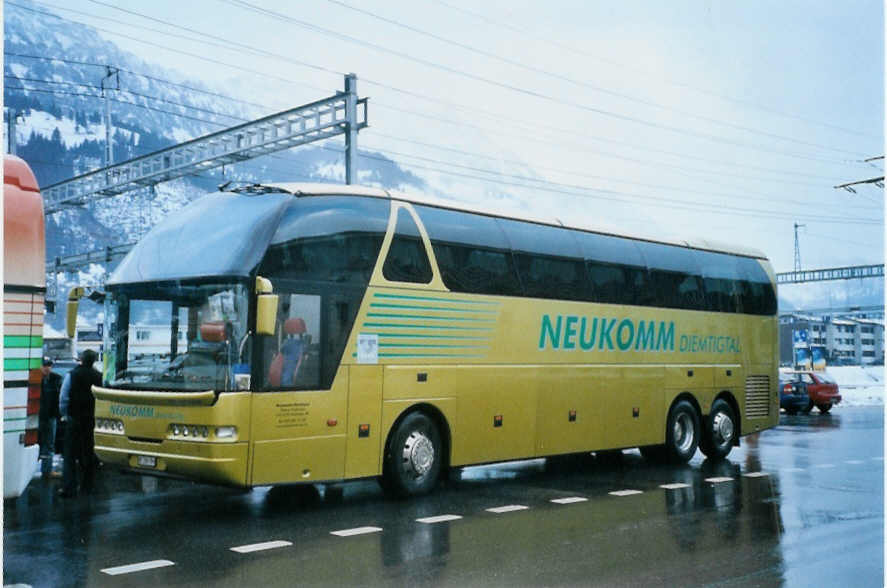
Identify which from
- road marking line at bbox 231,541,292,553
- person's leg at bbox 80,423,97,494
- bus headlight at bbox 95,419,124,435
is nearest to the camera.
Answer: road marking line at bbox 231,541,292,553

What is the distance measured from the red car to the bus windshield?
28047 mm

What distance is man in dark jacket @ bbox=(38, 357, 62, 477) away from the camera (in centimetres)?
1434

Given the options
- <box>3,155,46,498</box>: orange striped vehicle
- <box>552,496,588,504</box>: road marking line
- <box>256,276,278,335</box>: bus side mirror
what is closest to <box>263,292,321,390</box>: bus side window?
<box>256,276,278,335</box>: bus side mirror

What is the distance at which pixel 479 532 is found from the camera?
9.92m

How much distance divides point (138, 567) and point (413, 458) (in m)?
4.69

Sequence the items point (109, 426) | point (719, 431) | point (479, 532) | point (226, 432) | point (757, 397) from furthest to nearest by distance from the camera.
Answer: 1. point (757, 397)
2. point (719, 431)
3. point (109, 426)
4. point (226, 432)
5. point (479, 532)

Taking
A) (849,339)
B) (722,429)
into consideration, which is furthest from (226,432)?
(849,339)

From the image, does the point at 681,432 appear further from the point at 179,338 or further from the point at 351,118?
the point at 351,118

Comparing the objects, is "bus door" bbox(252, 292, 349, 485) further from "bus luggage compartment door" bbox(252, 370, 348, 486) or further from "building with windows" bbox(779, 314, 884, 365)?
"building with windows" bbox(779, 314, 884, 365)

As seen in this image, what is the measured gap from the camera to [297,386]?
11039 millimetres

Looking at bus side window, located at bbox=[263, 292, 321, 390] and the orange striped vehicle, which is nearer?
the orange striped vehicle

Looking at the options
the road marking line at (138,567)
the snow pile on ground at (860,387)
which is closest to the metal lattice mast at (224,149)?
the road marking line at (138,567)

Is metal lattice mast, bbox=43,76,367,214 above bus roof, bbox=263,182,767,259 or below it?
above

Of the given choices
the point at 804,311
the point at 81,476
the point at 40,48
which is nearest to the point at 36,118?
the point at 40,48
